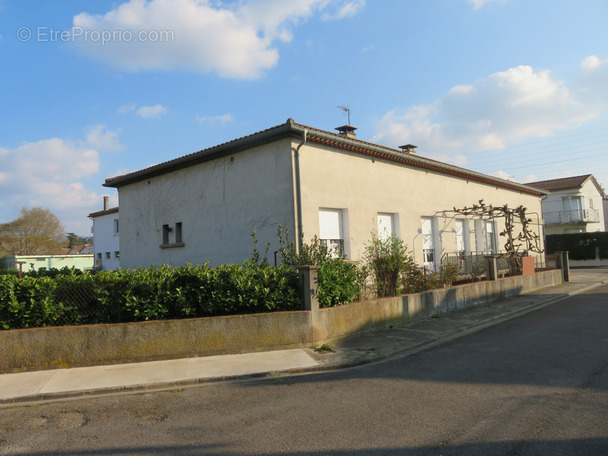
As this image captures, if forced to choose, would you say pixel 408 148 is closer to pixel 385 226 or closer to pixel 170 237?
pixel 385 226

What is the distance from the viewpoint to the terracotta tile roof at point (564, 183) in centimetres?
3832

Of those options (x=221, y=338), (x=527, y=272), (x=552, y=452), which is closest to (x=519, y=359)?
(x=552, y=452)

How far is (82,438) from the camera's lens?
4.20 meters

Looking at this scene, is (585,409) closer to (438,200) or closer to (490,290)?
(490,290)

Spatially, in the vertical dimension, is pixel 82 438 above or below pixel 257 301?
below

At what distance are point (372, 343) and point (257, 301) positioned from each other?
2481 millimetres

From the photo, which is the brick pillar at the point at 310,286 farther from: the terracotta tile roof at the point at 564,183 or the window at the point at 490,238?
the terracotta tile roof at the point at 564,183

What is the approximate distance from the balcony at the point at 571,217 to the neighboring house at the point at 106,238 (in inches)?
1597

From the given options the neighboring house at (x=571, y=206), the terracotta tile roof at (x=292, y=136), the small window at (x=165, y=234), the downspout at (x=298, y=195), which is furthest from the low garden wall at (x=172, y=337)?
the neighboring house at (x=571, y=206)

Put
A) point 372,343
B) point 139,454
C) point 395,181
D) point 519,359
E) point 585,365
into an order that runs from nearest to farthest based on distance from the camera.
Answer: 1. point 139,454
2. point 585,365
3. point 519,359
4. point 372,343
5. point 395,181

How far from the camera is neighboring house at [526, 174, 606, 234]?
38.7 meters

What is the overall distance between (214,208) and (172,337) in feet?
21.1

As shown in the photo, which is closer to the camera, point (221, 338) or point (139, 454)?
point (139, 454)

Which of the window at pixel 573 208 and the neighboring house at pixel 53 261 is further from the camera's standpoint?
the window at pixel 573 208
